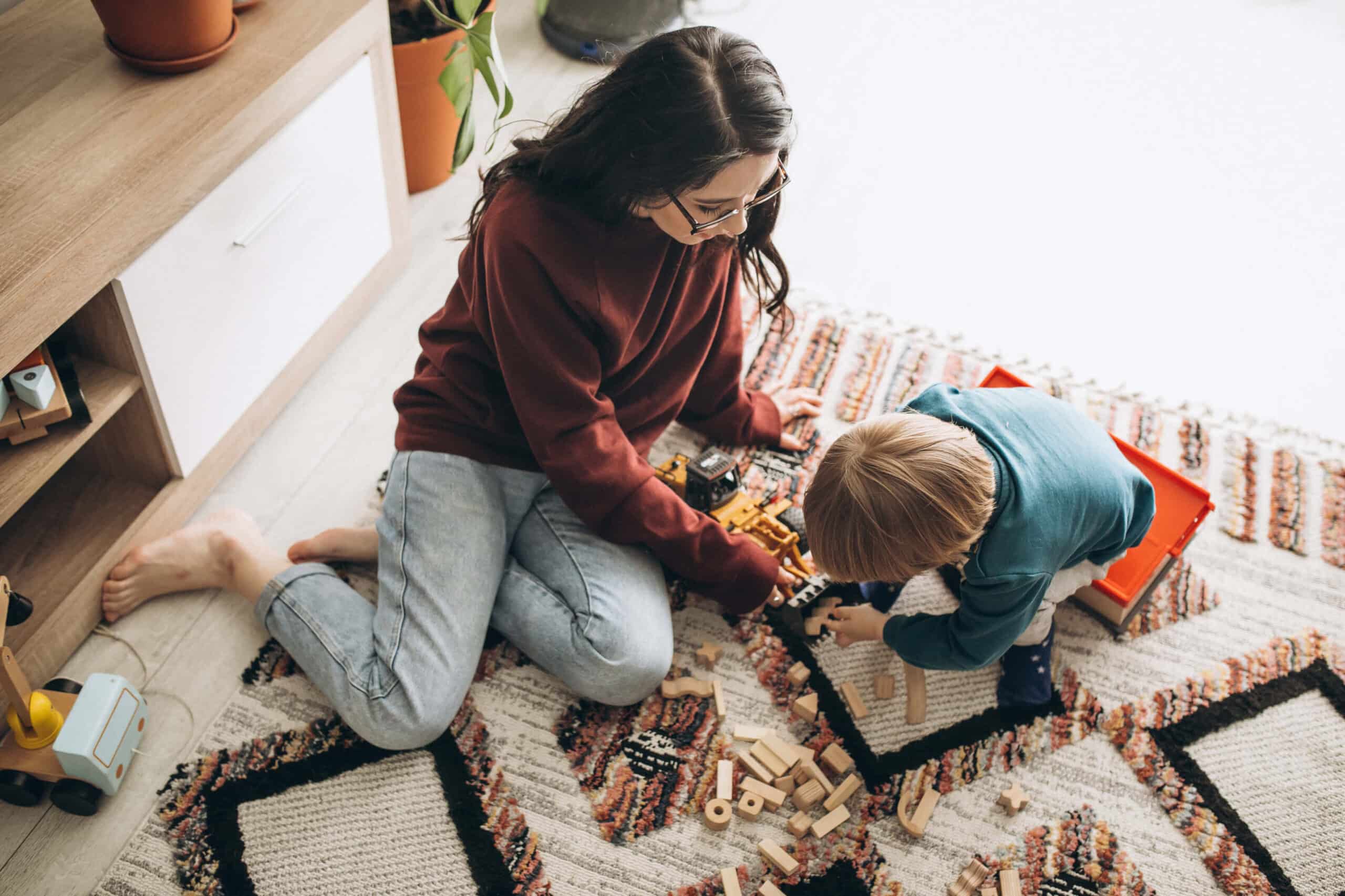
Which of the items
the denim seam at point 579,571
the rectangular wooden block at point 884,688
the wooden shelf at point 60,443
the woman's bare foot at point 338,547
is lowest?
the rectangular wooden block at point 884,688

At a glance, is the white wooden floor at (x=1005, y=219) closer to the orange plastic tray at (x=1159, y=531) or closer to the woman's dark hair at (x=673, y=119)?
the orange plastic tray at (x=1159, y=531)

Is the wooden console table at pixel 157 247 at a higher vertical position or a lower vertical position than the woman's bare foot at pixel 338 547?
higher

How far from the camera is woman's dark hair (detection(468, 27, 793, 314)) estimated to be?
997 mm

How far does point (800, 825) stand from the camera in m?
1.25

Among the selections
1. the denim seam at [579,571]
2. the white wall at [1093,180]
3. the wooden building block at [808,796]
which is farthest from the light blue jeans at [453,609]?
the white wall at [1093,180]

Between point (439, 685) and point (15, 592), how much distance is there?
53cm

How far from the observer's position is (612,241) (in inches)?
45.3

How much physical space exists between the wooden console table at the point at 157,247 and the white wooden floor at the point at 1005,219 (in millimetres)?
109

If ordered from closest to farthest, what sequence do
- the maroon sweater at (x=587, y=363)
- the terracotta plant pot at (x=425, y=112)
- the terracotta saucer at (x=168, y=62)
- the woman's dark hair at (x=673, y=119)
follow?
the woman's dark hair at (x=673, y=119), the maroon sweater at (x=587, y=363), the terracotta saucer at (x=168, y=62), the terracotta plant pot at (x=425, y=112)

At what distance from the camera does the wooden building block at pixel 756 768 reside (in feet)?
4.25

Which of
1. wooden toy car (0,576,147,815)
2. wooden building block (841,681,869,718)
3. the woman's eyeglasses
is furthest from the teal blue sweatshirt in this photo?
wooden toy car (0,576,147,815)

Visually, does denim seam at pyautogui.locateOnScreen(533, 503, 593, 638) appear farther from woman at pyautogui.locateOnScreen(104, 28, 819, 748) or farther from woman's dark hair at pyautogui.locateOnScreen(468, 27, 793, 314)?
woman's dark hair at pyautogui.locateOnScreen(468, 27, 793, 314)

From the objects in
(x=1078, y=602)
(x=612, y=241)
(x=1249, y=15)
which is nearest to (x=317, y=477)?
(x=612, y=241)

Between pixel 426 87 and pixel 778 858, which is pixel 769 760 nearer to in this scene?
pixel 778 858
